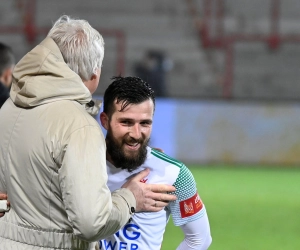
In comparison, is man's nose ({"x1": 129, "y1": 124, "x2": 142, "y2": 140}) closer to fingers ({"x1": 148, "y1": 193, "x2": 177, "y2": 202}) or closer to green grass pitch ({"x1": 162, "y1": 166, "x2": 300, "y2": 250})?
fingers ({"x1": 148, "y1": 193, "x2": 177, "y2": 202})

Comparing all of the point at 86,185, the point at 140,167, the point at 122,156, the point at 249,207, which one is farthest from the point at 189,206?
the point at 249,207

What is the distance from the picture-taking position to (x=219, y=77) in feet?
59.5

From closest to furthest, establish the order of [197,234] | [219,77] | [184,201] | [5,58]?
[184,201] < [197,234] < [5,58] < [219,77]

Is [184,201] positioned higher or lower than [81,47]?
lower

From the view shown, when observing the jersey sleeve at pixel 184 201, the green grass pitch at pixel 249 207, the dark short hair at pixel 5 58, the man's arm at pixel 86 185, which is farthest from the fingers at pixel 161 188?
the dark short hair at pixel 5 58

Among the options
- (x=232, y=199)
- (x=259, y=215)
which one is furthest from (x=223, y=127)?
(x=259, y=215)

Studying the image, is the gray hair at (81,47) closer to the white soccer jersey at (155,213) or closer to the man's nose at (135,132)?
the man's nose at (135,132)

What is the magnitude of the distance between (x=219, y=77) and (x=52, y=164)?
1555 cm

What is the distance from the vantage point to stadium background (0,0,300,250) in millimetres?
11891

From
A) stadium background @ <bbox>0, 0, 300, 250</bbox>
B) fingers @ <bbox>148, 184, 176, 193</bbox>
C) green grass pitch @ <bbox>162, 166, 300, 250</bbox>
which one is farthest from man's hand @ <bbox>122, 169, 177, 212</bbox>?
stadium background @ <bbox>0, 0, 300, 250</bbox>

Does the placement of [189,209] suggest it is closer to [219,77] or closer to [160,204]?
[160,204]

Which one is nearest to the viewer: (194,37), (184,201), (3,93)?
(184,201)

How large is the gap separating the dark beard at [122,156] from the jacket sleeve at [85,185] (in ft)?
1.92

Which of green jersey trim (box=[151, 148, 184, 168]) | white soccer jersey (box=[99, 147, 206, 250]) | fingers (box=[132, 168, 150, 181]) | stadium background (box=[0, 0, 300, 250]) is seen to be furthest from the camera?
stadium background (box=[0, 0, 300, 250])
